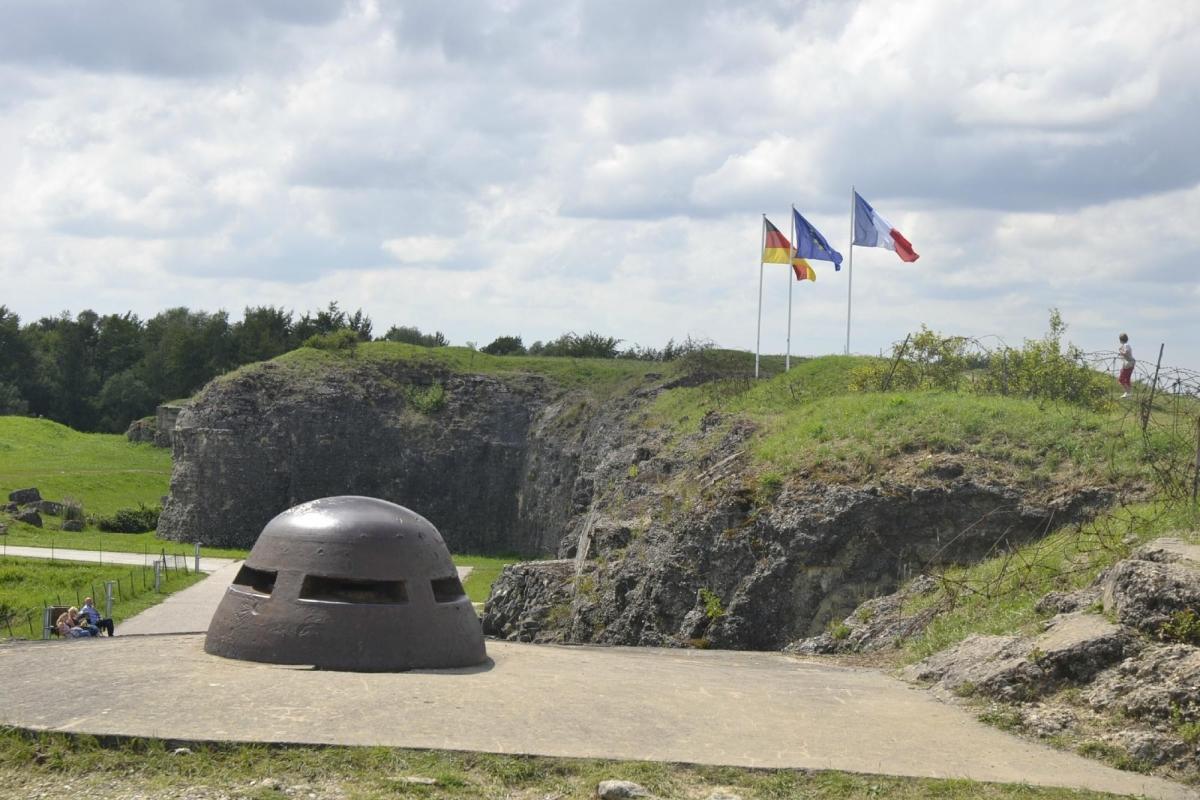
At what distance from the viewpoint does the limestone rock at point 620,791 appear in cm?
761

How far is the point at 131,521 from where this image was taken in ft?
163

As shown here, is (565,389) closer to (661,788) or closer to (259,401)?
(259,401)

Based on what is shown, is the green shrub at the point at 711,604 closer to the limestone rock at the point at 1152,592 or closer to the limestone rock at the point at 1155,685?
the limestone rock at the point at 1152,592

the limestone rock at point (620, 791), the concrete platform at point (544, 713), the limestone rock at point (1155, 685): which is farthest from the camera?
the limestone rock at point (1155, 685)

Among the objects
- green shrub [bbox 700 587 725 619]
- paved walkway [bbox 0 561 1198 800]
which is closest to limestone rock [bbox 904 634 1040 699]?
paved walkway [bbox 0 561 1198 800]

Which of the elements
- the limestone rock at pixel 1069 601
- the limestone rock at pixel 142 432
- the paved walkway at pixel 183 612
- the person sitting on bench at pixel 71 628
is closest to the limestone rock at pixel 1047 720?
the limestone rock at pixel 1069 601

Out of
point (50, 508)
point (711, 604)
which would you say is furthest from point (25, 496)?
point (711, 604)

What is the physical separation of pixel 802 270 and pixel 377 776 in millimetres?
26712

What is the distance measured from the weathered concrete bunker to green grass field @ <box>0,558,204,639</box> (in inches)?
596

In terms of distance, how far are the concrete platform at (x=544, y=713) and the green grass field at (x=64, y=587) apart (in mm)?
16302

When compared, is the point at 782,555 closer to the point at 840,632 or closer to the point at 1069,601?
the point at 840,632

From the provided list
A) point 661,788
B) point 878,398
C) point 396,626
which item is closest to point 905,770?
point 661,788

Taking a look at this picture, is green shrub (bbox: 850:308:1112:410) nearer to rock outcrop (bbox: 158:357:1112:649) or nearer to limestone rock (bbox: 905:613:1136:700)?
rock outcrop (bbox: 158:357:1112:649)

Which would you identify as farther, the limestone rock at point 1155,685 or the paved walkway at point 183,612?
the paved walkway at point 183,612
